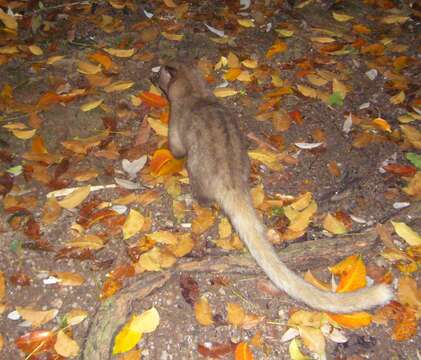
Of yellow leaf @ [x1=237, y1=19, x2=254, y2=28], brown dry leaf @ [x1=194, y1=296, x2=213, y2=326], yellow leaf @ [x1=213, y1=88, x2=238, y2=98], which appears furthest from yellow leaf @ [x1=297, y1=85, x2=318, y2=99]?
brown dry leaf @ [x1=194, y1=296, x2=213, y2=326]

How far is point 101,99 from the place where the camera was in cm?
443

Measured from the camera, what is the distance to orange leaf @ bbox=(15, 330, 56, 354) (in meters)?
2.88

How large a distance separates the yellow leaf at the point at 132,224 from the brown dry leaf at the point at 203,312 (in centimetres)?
74

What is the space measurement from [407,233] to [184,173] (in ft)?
5.84

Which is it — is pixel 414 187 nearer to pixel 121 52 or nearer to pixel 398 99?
pixel 398 99

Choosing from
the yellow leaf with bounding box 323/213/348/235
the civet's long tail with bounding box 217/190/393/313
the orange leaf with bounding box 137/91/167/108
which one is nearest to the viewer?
the civet's long tail with bounding box 217/190/393/313

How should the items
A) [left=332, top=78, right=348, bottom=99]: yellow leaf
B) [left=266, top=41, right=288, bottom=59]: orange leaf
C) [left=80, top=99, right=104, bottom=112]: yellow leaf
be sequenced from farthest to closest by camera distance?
[left=266, top=41, right=288, bottom=59]: orange leaf < [left=332, top=78, right=348, bottom=99]: yellow leaf < [left=80, top=99, right=104, bottom=112]: yellow leaf

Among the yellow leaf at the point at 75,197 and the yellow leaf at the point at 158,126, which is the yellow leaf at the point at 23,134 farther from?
the yellow leaf at the point at 158,126

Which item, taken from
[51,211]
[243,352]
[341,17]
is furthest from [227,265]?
[341,17]

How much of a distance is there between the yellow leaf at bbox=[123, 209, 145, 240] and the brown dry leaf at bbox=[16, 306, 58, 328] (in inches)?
28.7

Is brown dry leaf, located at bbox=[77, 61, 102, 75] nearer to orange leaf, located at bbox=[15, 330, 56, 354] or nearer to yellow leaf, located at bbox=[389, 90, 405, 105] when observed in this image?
orange leaf, located at bbox=[15, 330, 56, 354]

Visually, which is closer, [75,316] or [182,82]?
[75,316]

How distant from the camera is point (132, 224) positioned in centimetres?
349

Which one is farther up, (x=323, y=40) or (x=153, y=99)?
(x=323, y=40)
